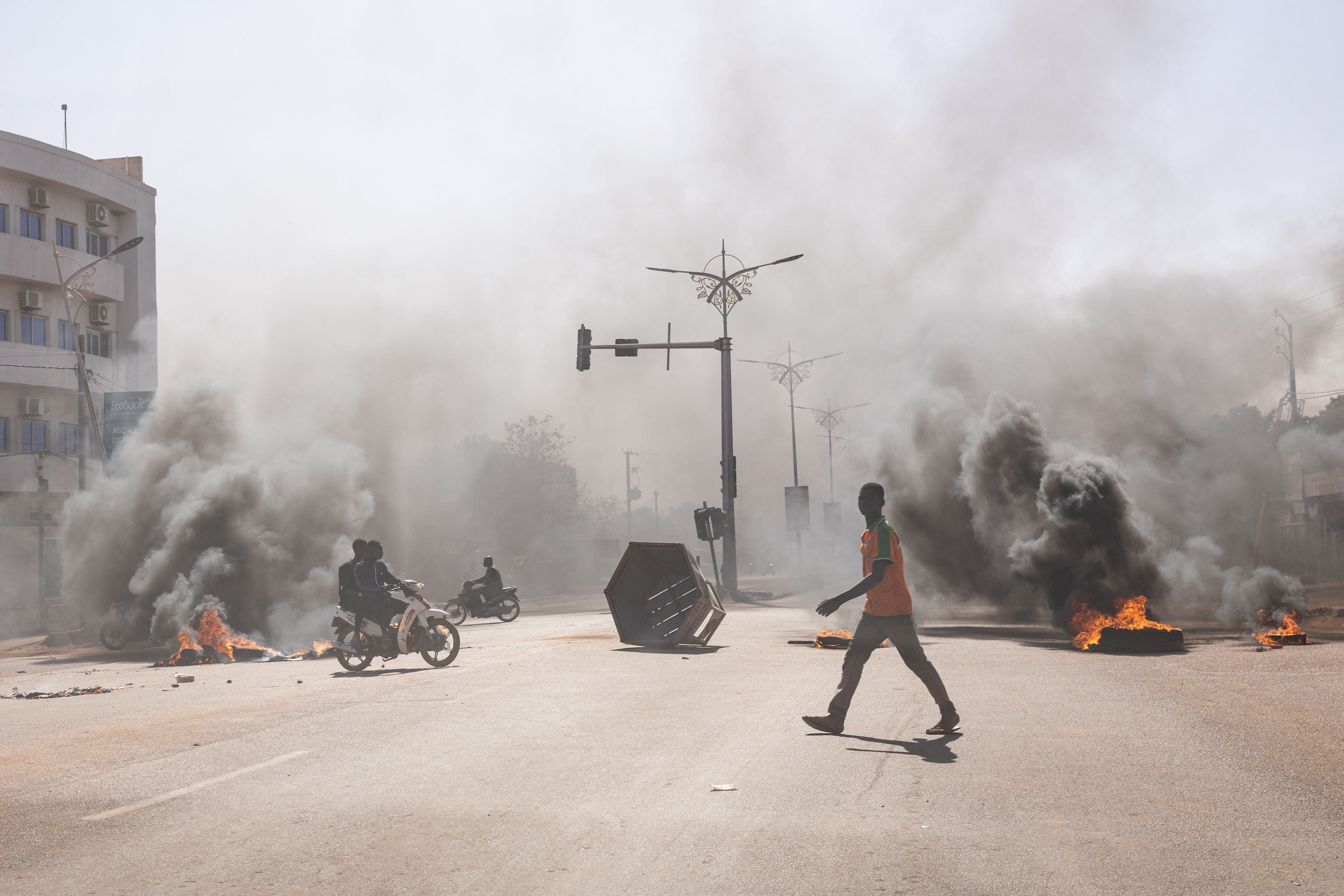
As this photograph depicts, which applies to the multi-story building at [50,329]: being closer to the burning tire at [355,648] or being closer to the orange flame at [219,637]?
the orange flame at [219,637]

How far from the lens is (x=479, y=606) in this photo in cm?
2752

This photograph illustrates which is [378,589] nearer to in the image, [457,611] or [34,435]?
[457,611]

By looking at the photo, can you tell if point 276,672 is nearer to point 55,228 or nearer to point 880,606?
point 880,606

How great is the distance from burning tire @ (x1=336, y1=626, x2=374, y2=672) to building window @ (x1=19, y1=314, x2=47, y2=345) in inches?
1350

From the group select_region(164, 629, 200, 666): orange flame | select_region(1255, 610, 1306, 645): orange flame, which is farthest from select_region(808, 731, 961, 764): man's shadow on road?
select_region(164, 629, 200, 666): orange flame

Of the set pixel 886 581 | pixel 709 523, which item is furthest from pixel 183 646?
pixel 886 581

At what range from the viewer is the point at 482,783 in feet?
20.1

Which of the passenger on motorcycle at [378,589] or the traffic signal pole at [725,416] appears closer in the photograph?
the passenger on motorcycle at [378,589]

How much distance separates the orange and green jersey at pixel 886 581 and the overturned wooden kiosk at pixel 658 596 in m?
8.67

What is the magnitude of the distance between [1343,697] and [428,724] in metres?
7.79

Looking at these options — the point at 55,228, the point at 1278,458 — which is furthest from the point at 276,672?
the point at 1278,458

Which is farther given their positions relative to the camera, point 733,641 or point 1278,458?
point 1278,458

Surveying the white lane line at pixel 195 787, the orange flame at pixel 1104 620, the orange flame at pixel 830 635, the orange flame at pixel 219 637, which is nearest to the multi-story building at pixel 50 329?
the orange flame at pixel 219 637

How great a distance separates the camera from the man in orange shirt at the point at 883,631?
25.3ft
